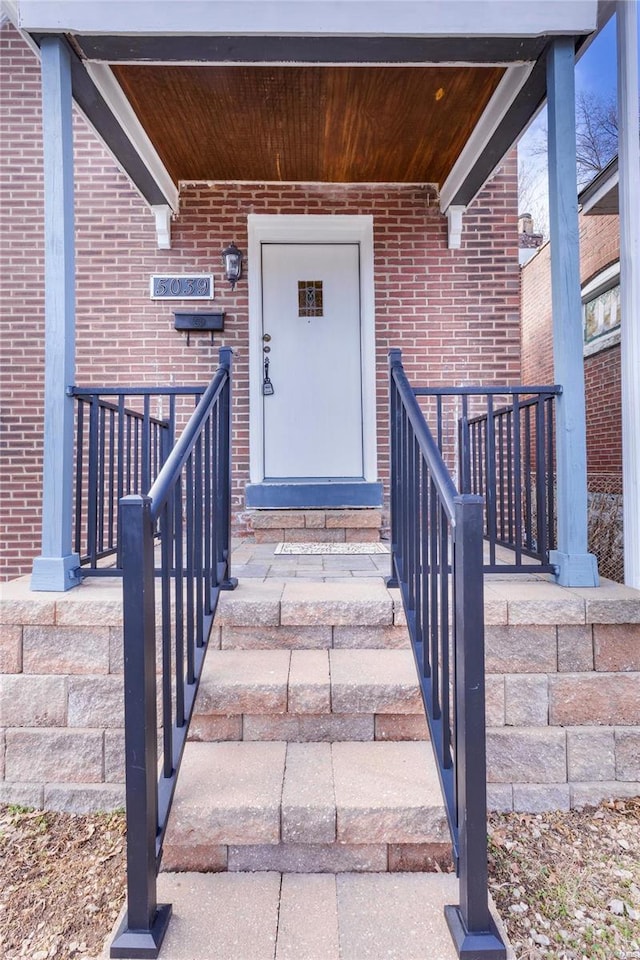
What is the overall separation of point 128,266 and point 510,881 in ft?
13.4

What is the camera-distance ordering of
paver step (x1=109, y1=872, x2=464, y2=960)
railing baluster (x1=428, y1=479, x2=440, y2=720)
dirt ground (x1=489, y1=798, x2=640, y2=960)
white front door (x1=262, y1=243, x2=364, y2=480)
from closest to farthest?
paver step (x1=109, y1=872, x2=464, y2=960) < dirt ground (x1=489, y1=798, x2=640, y2=960) < railing baluster (x1=428, y1=479, x2=440, y2=720) < white front door (x1=262, y1=243, x2=364, y2=480)

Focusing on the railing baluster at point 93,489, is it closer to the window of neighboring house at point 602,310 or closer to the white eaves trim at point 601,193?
the white eaves trim at point 601,193

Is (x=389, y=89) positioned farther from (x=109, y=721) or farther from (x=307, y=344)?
(x=109, y=721)

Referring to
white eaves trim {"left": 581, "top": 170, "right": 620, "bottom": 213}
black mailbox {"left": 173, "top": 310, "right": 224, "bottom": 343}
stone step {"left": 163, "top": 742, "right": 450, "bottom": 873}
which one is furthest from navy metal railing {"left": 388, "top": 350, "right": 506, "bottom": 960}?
white eaves trim {"left": 581, "top": 170, "right": 620, "bottom": 213}

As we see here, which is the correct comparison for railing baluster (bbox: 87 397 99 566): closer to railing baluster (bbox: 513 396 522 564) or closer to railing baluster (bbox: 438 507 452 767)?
railing baluster (bbox: 438 507 452 767)

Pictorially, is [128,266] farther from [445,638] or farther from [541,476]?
[445,638]

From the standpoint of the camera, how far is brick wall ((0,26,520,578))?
3.89 meters

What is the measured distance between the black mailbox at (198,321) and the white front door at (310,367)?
13.5 inches

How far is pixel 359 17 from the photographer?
7.28 feet

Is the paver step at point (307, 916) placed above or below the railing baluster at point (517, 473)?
below

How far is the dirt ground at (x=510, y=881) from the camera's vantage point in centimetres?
141

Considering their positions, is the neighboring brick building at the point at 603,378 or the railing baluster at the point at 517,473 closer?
the railing baluster at the point at 517,473

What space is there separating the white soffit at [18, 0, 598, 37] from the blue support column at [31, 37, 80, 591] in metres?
0.18

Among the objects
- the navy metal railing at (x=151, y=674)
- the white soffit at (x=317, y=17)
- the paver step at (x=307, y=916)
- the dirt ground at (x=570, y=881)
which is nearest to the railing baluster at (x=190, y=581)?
the navy metal railing at (x=151, y=674)
